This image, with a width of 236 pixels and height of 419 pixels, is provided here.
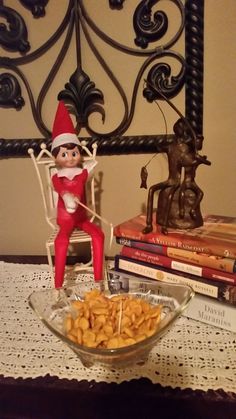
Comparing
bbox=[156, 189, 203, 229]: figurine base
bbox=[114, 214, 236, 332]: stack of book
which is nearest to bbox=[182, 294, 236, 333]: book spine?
bbox=[114, 214, 236, 332]: stack of book

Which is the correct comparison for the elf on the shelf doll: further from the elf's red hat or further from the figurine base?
the figurine base

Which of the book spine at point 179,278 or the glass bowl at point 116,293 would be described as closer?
the glass bowl at point 116,293

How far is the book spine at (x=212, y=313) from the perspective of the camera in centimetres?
56

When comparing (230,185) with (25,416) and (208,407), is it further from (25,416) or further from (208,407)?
(25,416)

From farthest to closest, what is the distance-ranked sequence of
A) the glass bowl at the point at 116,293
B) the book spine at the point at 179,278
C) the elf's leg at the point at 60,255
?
1. the elf's leg at the point at 60,255
2. the book spine at the point at 179,278
3. the glass bowl at the point at 116,293

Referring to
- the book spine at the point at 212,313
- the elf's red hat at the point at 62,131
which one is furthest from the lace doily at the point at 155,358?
the elf's red hat at the point at 62,131

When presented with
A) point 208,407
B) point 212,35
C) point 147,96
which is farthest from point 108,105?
point 208,407

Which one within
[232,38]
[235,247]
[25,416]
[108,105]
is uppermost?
[232,38]

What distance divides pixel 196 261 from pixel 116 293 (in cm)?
15

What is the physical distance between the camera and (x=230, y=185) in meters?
0.82

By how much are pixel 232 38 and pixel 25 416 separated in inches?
31.2

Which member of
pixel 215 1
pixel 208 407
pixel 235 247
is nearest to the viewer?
pixel 208 407

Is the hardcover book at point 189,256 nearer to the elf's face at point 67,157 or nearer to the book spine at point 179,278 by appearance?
the book spine at point 179,278

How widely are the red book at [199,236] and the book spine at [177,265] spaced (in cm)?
3
